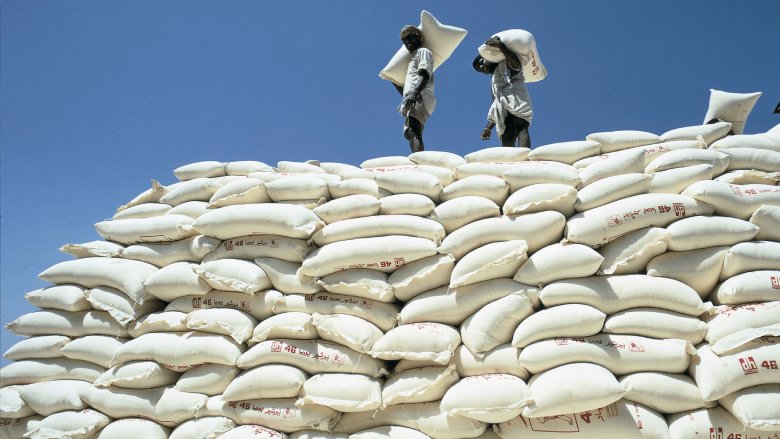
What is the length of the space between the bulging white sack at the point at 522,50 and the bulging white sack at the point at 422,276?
→ 7.18ft

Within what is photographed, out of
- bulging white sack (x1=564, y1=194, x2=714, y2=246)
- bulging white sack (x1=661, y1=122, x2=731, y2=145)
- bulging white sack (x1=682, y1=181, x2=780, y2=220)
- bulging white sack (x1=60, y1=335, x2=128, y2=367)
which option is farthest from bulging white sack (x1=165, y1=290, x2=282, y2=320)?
bulging white sack (x1=661, y1=122, x2=731, y2=145)

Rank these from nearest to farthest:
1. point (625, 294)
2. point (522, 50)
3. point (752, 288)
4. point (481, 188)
→ point (752, 288) → point (625, 294) → point (481, 188) → point (522, 50)

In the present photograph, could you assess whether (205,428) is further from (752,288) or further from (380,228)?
(752,288)

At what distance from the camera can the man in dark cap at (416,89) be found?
4.21m

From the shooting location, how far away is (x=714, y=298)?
7.79 feet

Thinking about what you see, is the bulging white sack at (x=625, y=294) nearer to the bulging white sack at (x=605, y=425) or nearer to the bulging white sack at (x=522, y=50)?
the bulging white sack at (x=605, y=425)

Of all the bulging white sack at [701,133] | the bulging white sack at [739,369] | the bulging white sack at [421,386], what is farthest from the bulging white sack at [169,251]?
the bulging white sack at [701,133]

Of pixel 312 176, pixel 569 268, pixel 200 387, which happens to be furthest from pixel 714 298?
pixel 200 387

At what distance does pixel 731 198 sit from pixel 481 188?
1.19 meters

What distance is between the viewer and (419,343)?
7.73 feet

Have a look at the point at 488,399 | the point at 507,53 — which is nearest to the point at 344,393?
the point at 488,399

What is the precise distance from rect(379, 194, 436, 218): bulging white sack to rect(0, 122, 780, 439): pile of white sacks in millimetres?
12

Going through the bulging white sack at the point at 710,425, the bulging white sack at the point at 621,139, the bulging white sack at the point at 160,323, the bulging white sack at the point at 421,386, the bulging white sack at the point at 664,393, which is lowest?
the bulging white sack at the point at 710,425

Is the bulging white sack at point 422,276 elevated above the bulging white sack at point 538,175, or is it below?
below
